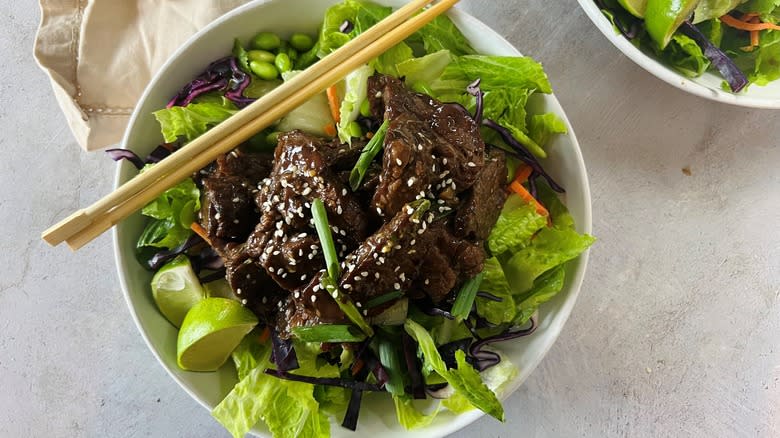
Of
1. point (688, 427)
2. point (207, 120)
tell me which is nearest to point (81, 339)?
point (207, 120)

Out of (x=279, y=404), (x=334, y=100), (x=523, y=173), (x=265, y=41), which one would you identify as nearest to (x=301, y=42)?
(x=265, y=41)

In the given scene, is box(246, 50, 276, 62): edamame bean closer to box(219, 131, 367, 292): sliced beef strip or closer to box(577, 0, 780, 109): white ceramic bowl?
box(219, 131, 367, 292): sliced beef strip

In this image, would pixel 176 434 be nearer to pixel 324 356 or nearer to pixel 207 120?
pixel 324 356

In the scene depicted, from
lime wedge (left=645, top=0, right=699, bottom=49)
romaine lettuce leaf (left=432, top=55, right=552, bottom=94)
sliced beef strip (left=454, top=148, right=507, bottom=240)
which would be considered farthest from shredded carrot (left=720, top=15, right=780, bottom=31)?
sliced beef strip (left=454, top=148, right=507, bottom=240)

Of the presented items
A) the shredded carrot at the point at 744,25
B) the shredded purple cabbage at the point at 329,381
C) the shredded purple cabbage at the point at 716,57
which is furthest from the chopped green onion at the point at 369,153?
the shredded carrot at the point at 744,25

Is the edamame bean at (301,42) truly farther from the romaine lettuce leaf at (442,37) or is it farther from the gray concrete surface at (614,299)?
the gray concrete surface at (614,299)

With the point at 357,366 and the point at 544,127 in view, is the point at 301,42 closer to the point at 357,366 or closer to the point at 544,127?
the point at 544,127
